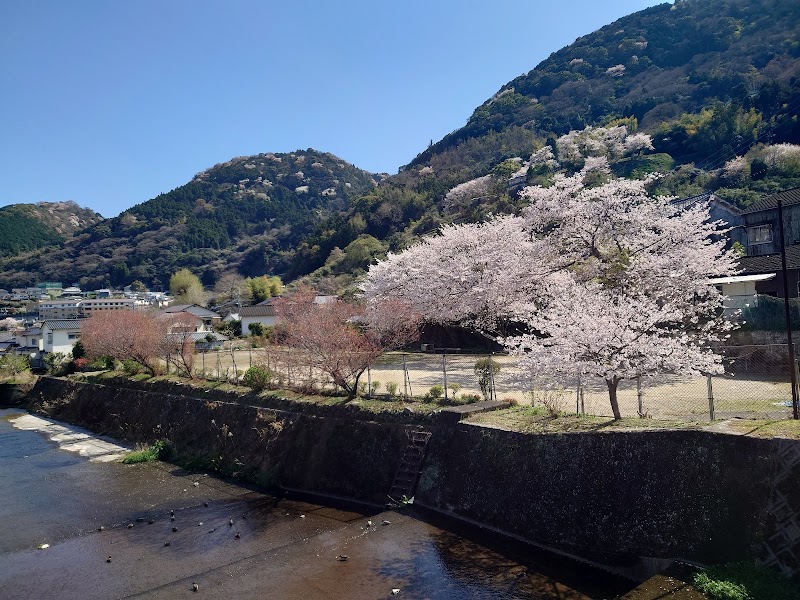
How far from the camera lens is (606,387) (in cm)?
1773

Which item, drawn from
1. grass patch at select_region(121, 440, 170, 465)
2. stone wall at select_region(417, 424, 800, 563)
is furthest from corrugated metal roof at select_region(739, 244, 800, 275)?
grass patch at select_region(121, 440, 170, 465)

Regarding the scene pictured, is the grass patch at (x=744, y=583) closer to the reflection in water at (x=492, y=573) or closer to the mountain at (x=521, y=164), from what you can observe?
the reflection in water at (x=492, y=573)

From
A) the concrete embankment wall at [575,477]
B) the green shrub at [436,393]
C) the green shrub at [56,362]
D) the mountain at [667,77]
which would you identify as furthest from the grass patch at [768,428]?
the mountain at [667,77]

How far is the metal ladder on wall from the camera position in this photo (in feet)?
44.1

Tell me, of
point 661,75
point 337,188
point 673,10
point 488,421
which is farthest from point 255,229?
point 488,421

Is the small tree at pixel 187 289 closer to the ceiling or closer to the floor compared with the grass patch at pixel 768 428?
closer to the ceiling

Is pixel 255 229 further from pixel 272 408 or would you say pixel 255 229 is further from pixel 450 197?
pixel 272 408

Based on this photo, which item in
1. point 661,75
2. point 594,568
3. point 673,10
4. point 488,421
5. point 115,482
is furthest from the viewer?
point 673,10

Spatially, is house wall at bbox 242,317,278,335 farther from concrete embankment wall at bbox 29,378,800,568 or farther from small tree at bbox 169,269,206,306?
concrete embankment wall at bbox 29,378,800,568

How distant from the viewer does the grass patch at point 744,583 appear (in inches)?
284

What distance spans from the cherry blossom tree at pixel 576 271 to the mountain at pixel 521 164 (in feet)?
78.8

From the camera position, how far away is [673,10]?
108m

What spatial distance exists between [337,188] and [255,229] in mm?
30234

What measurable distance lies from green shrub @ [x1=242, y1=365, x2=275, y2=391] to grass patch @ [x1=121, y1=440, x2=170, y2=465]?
4.03 meters
